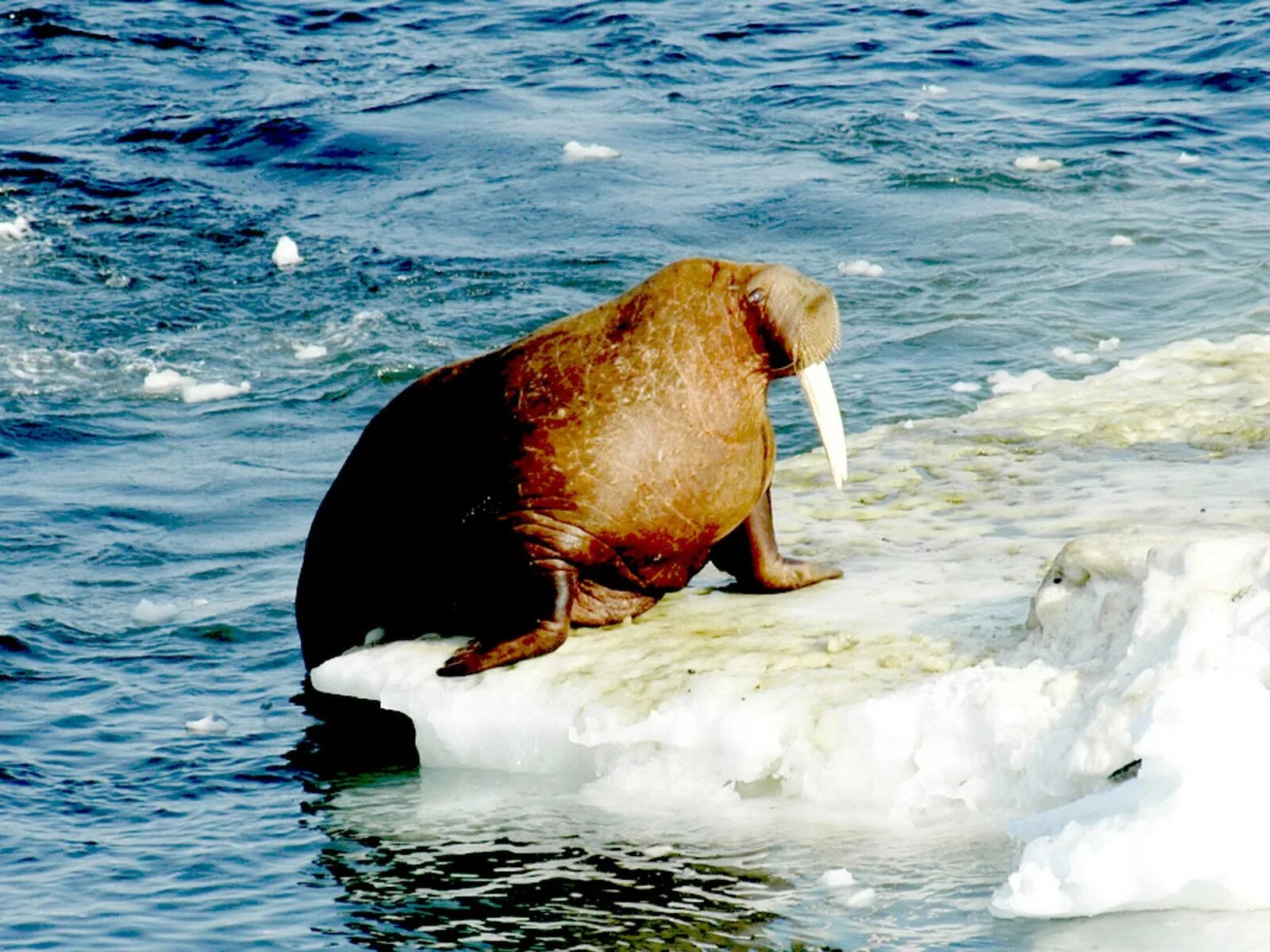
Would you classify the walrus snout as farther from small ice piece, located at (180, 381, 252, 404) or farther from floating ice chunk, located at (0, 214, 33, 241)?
floating ice chunk, located at (0, 214, 33, 241)

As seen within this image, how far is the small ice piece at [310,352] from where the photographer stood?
41.5ft

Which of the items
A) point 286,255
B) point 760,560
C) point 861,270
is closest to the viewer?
point 760,560

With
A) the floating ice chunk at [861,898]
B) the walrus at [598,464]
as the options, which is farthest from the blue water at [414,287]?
the walrus at [598,464]

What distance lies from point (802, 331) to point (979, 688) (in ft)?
5.28

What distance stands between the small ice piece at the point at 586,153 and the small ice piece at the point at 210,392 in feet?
16.6

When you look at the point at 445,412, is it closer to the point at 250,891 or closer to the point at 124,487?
the point at 250,891

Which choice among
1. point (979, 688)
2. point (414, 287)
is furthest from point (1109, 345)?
point (979, 688)

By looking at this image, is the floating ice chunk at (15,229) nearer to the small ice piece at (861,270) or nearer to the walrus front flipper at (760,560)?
the small ice piece at (861,270)

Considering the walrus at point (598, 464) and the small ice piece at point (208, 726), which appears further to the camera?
the small ice piece at point (208, 726)

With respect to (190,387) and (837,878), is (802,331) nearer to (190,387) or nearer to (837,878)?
(837,878)

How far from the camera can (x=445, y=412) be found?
23.6 ft

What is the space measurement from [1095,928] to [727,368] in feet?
8.61

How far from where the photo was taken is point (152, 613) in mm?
8805

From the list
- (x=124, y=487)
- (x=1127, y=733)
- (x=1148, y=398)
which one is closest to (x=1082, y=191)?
(x=1148, y=398)
